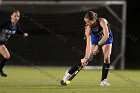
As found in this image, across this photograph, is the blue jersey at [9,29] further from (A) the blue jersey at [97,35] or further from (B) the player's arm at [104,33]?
(B) the player's arm at [104,33]

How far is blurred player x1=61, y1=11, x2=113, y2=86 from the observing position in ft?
39.0

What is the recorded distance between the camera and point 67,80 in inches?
494

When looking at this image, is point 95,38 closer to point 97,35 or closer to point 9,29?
point 97,35

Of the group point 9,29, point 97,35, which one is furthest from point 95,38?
point 9,29

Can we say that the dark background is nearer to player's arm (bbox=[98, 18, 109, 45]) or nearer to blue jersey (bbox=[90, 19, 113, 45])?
blue jersey (bbox=[90, 19, 113, 45])

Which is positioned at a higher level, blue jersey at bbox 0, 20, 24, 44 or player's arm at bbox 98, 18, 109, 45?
player's arm at bbox 98, 18, 109, 45

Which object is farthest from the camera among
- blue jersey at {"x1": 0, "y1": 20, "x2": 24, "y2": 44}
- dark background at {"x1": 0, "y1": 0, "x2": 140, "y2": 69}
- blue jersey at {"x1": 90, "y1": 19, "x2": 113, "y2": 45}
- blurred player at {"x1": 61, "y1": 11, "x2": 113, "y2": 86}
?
dark background at {"x1": 0, "y1": 0, "x2": 140, "y2": 69}

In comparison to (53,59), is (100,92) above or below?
above

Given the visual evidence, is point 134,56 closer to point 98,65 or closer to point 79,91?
point 98,65

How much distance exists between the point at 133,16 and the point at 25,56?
555cm

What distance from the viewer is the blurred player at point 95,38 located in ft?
39.0

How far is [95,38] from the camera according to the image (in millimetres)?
12719

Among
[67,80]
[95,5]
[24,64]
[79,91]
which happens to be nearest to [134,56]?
[95,5]

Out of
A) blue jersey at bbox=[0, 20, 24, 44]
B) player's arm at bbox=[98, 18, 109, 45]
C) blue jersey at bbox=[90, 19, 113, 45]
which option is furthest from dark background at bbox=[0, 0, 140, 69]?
player's arm at bbox=[98, 18, 109, 45]
